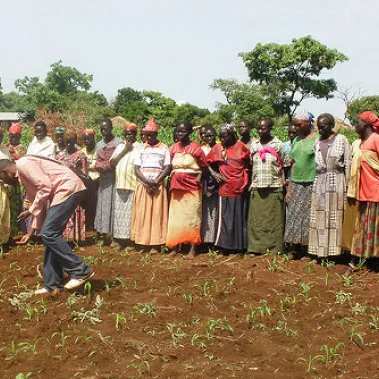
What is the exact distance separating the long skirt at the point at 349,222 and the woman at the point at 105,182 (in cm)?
326

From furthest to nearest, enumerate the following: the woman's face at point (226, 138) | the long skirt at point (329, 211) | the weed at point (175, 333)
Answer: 1. the woman's face at point (226, 138)
2. the long skirt at point (329, 211)
3. the weed at point (175, 333)

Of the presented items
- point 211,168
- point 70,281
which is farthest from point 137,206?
point 70,281

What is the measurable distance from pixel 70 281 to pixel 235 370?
86.0 inches

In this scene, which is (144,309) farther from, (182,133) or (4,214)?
(4,214)

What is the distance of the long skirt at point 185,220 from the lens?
752 cm

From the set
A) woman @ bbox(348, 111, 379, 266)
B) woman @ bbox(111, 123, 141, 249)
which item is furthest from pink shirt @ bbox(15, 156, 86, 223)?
woman @ bbox(348, 111, 379, 266)

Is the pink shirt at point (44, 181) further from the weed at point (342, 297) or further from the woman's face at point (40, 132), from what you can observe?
the woman's face at point (40, 132)

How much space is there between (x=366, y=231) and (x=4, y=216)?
4707mm

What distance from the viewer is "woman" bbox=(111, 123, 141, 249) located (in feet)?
25.8

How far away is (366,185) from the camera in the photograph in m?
6.33

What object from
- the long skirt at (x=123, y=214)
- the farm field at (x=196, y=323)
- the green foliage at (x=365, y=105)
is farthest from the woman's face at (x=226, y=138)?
the green foliage at (x=365, y=105)

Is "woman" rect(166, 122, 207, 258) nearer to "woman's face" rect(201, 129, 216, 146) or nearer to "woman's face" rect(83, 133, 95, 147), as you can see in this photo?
"woman's face" rect(201, 129, 216, 146)

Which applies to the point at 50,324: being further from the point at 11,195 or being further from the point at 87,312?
the point at 11,195

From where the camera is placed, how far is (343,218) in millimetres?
6738
